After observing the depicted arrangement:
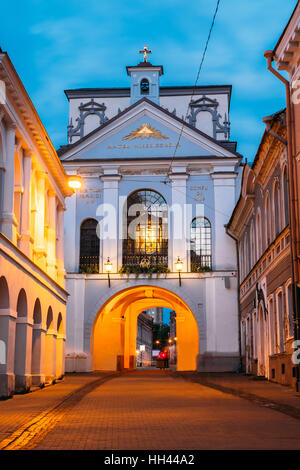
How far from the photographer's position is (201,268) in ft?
121

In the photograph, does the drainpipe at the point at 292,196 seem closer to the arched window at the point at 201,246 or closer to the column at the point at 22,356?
the column at the point at 22,356

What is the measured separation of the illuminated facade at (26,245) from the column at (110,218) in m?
9.94

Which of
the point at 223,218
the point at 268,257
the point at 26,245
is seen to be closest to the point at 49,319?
the point at 26,245

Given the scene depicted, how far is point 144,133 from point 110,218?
5.12 meters

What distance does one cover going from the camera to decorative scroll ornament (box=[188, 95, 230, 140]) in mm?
46219

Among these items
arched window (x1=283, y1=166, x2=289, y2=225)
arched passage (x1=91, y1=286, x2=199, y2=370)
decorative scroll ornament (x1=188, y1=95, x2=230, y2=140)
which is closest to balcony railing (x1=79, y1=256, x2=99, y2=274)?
arched passage (x1=91, y1=286, x2=199, y2=370)

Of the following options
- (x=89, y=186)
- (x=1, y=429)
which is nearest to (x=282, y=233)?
(x=1, y=429)

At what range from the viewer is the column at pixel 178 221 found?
123 feet

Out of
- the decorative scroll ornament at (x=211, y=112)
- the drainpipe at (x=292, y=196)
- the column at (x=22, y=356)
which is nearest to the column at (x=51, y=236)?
the column at (x=22, y=356)

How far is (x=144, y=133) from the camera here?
38906mm

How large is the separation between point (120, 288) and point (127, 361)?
9.81 metres

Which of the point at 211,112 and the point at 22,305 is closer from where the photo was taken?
the point at 22,305

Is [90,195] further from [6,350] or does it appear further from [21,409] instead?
[21,409]

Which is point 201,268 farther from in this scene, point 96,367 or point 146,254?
point 96,367
